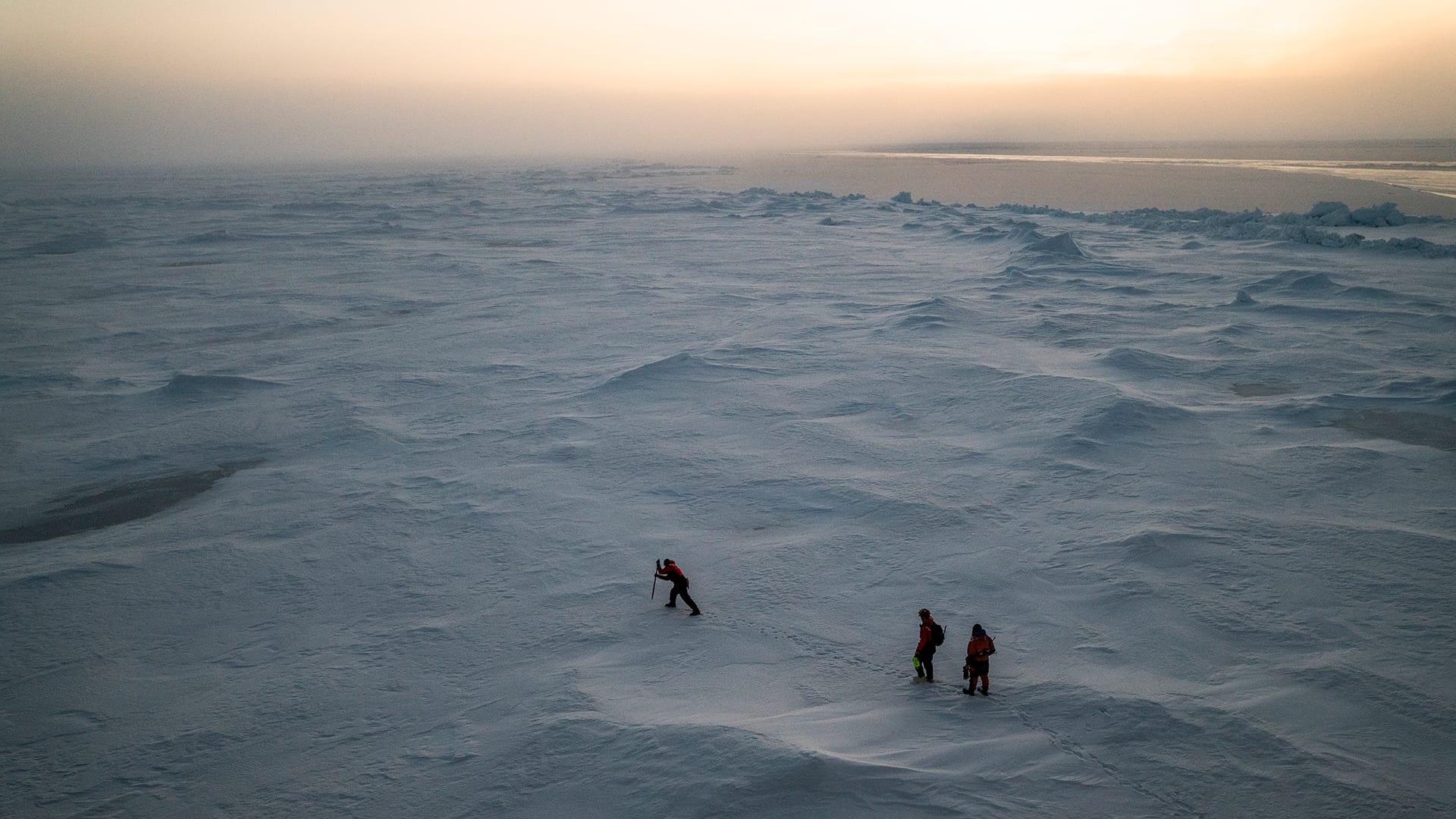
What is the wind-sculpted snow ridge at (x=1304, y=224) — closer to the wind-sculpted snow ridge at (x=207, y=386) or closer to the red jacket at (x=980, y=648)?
the red jacket at (x=980, y=648)

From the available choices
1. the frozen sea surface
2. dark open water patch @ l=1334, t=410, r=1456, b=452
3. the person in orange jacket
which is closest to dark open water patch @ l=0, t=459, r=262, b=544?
the frozen sea surface

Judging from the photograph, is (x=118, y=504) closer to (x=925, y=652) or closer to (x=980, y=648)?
(x=925, y=652)

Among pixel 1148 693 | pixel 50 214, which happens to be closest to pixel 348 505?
pixel 1148 693

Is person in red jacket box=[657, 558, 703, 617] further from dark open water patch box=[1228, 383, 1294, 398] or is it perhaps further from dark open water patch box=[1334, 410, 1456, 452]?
dark open water patch box=[1228, 383, 1294, 398]

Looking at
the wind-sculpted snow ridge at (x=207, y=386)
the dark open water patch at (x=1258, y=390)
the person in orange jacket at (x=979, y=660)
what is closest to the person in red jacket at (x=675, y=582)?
the person in orange jacket at (x=979, y=660)

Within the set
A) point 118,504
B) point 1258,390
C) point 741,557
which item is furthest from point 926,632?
point 1258,390
